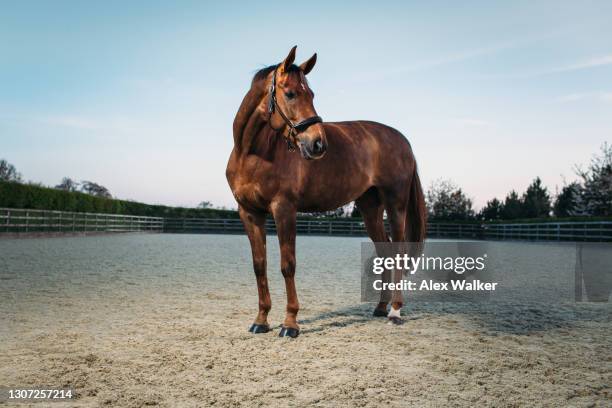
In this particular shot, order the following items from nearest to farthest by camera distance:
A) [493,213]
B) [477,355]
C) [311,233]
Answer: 1. [477,355]
2. [311,233]
3. [493,213]

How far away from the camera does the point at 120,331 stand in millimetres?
4207

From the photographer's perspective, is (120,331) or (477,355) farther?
(120,331)

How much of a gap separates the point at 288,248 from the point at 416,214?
68.4 inches

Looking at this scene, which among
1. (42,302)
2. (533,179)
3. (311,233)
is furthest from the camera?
(533,179)

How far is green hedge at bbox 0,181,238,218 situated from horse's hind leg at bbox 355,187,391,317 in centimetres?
1956

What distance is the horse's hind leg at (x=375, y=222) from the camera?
5.01 meters

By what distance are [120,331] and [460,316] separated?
315 centimetres

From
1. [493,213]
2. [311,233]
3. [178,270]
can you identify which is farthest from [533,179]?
[178,270]

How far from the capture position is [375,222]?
5.04 meters

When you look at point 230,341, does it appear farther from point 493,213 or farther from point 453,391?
point 493,213

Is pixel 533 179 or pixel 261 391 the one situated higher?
pixel 533 179

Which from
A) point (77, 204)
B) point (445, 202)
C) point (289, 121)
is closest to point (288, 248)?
point (289, 121)

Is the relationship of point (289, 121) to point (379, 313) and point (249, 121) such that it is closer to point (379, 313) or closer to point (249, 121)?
point (249, 121)

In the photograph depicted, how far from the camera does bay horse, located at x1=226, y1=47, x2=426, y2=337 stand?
12.4 ft
